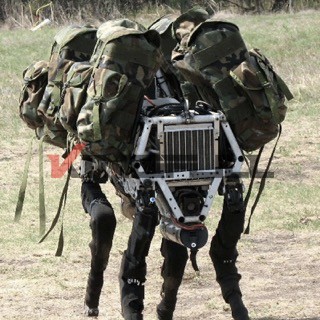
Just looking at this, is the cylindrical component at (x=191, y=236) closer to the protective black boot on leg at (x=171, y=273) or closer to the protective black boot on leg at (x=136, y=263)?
the protective black boot on leg at (x=136, y=263)

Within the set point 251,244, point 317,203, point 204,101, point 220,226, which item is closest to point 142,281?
point 220,226

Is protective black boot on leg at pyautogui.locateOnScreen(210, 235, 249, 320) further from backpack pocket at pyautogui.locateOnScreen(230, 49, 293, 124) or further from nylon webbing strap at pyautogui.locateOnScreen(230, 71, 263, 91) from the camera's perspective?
nylon webbing strap at pyautogui.locateOnScreen(230, 71, 263, 91)

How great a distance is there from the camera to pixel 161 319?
674 centimetres

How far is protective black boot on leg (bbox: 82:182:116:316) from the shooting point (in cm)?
643

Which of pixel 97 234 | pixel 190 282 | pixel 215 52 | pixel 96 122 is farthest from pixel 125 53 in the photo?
pixel 190 282

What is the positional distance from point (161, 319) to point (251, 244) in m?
2.24

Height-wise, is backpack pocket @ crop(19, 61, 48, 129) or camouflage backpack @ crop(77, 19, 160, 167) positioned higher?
camouflage backpack @ crop(77, 19, 160, 167)

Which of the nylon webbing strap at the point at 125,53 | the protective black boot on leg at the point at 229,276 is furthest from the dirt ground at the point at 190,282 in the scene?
the nylon webbing strap at the point at 125,53

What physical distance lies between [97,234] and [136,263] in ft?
1.90

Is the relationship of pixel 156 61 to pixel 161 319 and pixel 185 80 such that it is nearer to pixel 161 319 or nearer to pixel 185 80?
pixel 185 80

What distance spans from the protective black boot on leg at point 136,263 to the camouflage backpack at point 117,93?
13.4 inches

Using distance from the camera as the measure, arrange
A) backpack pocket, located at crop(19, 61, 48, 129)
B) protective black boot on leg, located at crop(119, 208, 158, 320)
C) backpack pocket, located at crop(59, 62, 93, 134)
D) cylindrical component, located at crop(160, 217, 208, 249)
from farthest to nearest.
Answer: backpack pocket, located at crop(19, 61, 48, 129)
backpack pocket, located at crop(59, 62, 93, 134)
protective black boot on leg, located at crop(119, 208, 158, 320)
cylindrical component, located at crop(160, 217, 208, 249)

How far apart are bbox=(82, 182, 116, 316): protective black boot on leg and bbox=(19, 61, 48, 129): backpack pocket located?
579 millimetres

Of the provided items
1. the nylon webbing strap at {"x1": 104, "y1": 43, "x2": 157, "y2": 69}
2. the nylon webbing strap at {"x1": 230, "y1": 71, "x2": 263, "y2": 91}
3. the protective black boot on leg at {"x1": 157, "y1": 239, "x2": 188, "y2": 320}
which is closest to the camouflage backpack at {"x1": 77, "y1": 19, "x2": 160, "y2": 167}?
the nylon webbing strap at {"x1": 104, "y1": 43, "x2": 157, "y2": 69}
